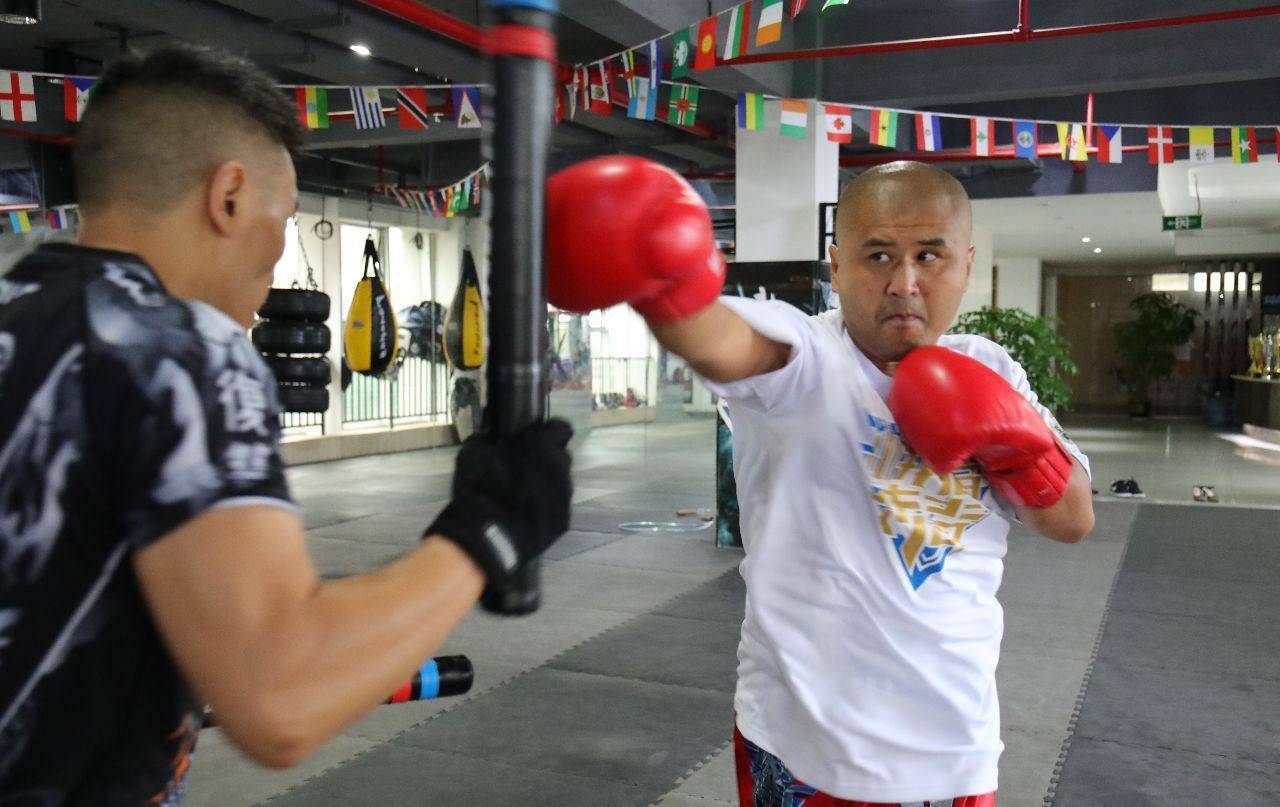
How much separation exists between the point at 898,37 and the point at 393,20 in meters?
2.99

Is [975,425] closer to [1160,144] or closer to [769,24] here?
[769,24]

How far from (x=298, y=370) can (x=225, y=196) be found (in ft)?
23.4

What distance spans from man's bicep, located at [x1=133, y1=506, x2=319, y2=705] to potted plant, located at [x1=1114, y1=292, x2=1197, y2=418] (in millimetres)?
19553

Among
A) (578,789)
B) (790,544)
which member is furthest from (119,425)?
(578,789)

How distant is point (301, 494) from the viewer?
869 centimetres

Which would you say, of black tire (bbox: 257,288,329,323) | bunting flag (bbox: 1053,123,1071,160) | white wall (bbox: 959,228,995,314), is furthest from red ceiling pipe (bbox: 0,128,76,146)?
white wall (bbox: 959,228,995,314)

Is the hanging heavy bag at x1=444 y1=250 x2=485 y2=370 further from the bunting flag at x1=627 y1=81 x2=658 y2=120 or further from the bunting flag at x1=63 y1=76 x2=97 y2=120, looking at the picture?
the bunting flag at x1=627 y1=81 x2=658 y2=120

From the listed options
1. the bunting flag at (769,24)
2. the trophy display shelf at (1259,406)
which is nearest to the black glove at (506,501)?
the bunting flag at (769,24)

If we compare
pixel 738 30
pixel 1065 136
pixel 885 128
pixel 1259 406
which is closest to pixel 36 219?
pixel 738 30

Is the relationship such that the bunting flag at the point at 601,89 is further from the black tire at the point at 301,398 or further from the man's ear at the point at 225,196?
the man's ear at the point at 225,196

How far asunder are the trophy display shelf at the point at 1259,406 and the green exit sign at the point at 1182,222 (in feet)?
10.9

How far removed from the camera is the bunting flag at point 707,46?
4.79 meters

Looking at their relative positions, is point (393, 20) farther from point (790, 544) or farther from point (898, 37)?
point (790, 544)

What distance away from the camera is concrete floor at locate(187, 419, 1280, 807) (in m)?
3.11
